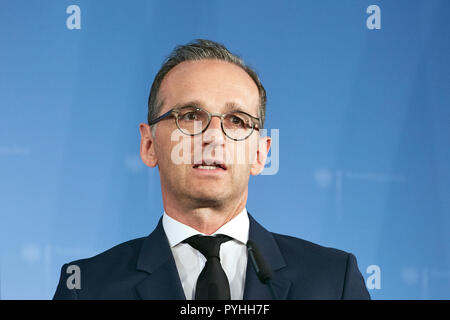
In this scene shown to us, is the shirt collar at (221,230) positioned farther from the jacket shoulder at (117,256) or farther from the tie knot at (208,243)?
the jacket shoulder at (117,256)

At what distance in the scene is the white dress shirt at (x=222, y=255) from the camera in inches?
83.1

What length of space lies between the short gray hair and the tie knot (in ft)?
1.64

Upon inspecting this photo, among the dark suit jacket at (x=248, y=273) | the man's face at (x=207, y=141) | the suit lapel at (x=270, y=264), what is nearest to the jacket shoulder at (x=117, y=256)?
the dark suit jacket at (x=248, y=273)

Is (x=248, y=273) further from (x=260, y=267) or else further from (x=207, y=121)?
(x=207, y=121)

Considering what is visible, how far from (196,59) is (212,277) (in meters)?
0.86

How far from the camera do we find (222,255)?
215 centimetres

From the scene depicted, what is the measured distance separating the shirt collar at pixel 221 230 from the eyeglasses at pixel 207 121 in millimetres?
313

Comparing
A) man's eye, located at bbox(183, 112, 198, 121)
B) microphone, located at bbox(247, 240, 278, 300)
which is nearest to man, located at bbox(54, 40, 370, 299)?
man's eye, located at bbox(183, 112, 198, 121)

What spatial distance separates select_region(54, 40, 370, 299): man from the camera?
208 centimetres

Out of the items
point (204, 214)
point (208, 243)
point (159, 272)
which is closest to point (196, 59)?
point (204, 214)

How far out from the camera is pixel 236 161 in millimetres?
2123

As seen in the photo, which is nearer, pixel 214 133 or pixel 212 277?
pixel 212 277

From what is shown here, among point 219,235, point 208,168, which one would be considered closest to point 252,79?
point 208,168
